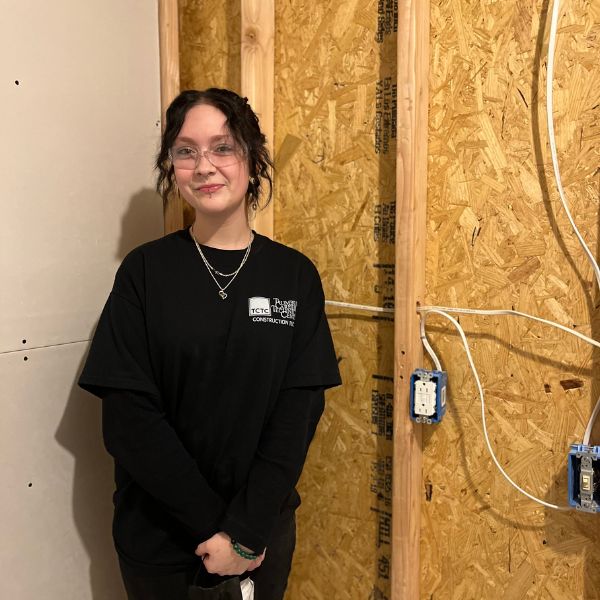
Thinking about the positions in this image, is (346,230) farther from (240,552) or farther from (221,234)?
(240,552)

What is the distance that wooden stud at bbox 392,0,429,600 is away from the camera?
142cm

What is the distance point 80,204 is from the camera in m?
1.54

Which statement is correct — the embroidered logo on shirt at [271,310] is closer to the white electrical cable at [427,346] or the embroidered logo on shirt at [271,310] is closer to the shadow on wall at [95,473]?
the white electrical cable at [427,346]

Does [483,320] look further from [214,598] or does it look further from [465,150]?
[214,598]

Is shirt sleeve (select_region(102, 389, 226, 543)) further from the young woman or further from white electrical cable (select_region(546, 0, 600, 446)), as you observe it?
white electrical cable (select_region(546, 0, 600, 446))

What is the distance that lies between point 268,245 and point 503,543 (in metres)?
0.92

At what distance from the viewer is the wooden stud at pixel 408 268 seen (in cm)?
142

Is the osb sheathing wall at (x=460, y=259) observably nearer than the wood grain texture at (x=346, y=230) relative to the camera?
Yes

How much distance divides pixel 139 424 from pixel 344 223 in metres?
0.76

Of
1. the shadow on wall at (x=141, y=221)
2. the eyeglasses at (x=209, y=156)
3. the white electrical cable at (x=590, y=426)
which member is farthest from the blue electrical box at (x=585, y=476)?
the shadow on wall at (x=141, y=221)

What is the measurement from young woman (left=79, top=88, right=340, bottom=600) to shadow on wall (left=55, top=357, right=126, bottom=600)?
0.89 ft

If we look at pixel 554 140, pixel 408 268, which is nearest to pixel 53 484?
Result: pixel 408 268

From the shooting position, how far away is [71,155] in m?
1.52

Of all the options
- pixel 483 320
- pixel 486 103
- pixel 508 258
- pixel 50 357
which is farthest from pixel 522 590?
pixel 50 357
